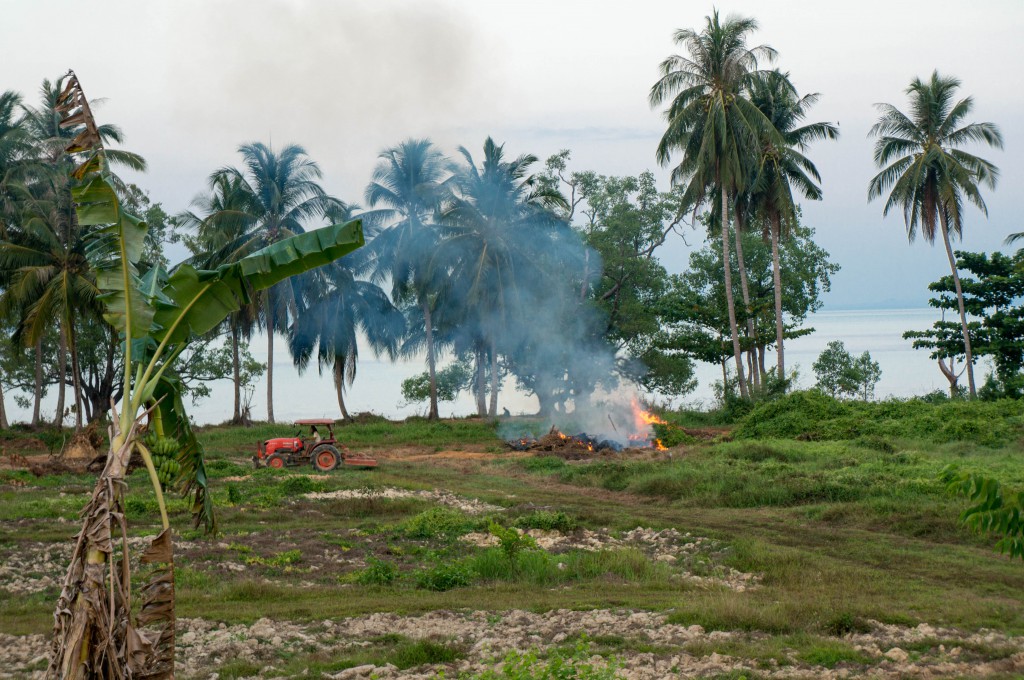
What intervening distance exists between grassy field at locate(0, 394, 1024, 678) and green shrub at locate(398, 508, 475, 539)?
46mm

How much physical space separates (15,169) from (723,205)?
26832 millimetres

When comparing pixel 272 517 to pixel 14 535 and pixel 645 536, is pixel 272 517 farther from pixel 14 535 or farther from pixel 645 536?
pixel 645 536

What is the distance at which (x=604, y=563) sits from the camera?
13.2 metres

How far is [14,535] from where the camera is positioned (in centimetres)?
1441

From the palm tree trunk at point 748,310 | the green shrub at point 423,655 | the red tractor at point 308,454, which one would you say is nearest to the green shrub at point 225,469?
the red tractor at point 308,454

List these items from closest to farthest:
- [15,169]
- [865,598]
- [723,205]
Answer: [865,598]
[15,169]
[723,205]

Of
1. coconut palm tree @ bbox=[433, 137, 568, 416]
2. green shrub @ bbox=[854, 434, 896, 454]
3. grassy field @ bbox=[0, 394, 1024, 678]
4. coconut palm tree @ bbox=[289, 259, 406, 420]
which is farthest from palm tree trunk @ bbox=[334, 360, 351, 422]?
green shrub @ bbox=[854, 434, 896, 454]

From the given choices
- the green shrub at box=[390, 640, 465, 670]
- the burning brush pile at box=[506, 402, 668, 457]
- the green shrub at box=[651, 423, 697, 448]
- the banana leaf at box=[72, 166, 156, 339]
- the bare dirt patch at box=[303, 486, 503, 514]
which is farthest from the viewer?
the green shrub at box=[651, 423, 697, 448]

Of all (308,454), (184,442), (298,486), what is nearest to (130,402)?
(184,442)

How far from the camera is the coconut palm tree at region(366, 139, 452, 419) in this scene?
40.8m

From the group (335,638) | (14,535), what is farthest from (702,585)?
(14,535)

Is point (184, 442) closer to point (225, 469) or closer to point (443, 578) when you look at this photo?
point (443, 578)

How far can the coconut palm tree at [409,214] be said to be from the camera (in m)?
40.8

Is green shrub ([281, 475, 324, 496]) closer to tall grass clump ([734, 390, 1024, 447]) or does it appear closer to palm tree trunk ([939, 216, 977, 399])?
tall grass clump ([734, 390, 1024, 447])
